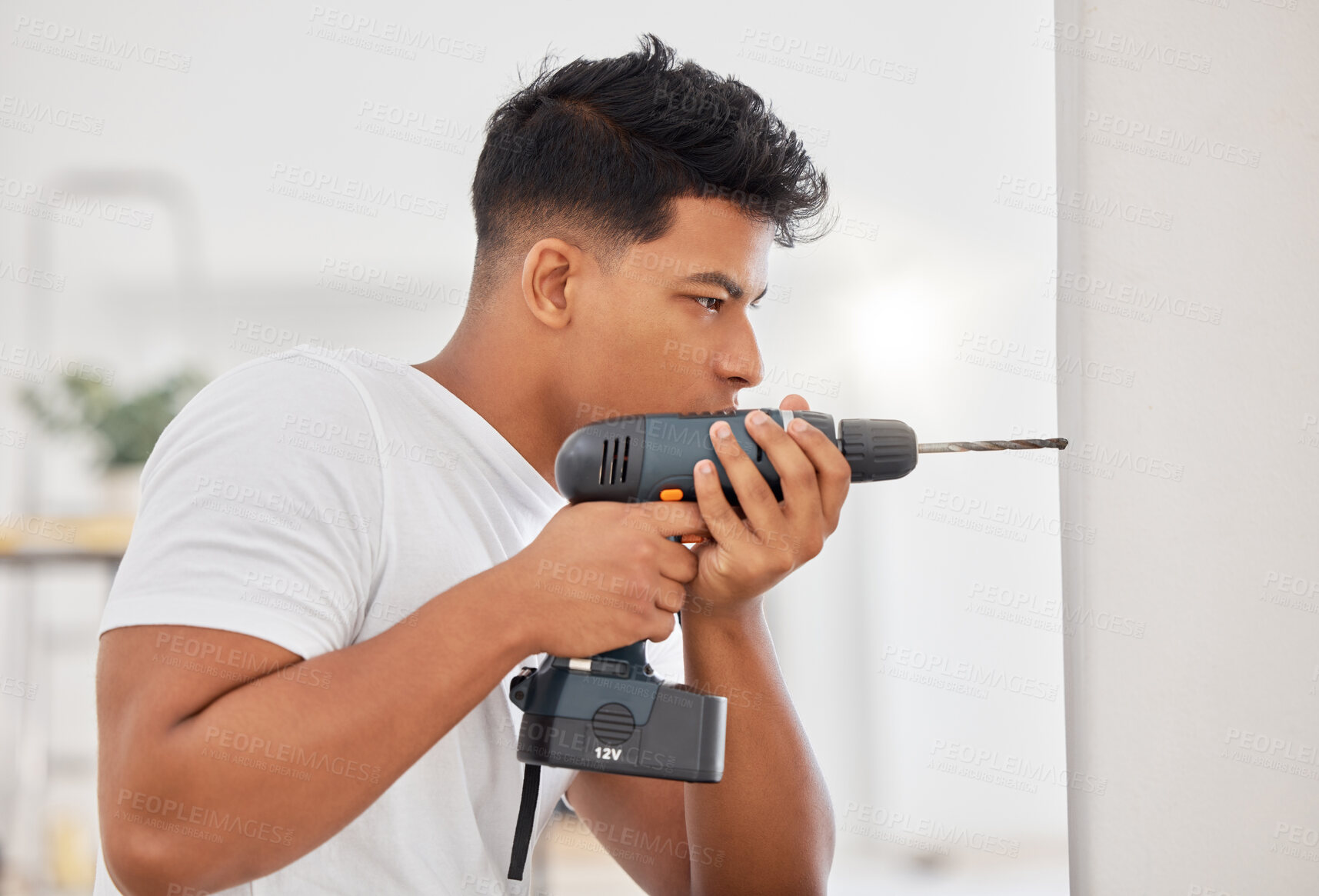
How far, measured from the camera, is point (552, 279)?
932 mm

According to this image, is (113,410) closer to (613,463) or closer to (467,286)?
(467,286)

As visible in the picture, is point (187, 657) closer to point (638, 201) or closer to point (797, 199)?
point (638, 201)

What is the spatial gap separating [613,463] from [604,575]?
0.10m

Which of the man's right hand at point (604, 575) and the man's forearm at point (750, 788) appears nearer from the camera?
the man's right hand at point (604, 575)

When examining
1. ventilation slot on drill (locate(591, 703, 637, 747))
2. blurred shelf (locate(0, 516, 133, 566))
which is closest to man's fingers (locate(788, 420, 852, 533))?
ventilation slot on drill (locate(591, 703, 637, 747))

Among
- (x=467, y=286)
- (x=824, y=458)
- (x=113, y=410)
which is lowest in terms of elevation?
(x=824, y=458)

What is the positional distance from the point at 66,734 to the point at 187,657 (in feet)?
5.51

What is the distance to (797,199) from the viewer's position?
1002 millimetres

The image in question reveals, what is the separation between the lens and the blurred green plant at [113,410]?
1.81m

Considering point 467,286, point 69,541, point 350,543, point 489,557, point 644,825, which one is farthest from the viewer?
point 69,541

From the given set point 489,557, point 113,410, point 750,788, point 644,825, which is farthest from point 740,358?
point 113,410

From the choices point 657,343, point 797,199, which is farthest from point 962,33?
point 657,343

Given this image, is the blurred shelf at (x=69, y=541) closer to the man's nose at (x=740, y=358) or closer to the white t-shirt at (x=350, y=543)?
the white t-shirt at (x=350, y=543)

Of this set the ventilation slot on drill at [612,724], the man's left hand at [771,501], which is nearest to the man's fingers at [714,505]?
the man's left hand at [771,501]
